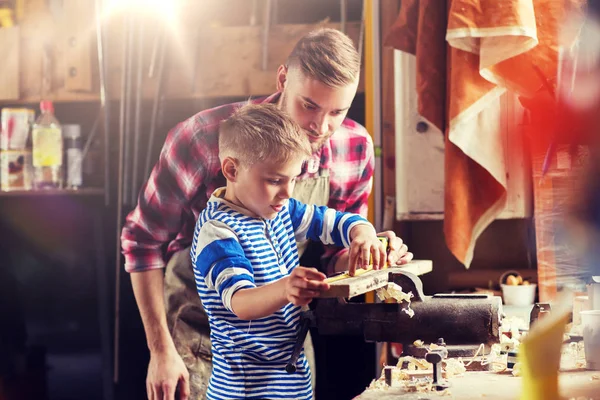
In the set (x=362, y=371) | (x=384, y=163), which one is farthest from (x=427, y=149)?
(x=362, y=371)

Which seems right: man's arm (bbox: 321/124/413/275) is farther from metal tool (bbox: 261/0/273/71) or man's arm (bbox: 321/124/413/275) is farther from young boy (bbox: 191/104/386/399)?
metal tool (bbox: 261/0/273/71)

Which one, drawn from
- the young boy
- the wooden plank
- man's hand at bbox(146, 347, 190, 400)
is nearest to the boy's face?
the young boy

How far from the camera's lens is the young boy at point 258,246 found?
1.60 meters

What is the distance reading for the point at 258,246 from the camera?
1633mm

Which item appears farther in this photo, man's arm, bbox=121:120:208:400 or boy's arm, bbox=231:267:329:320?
man's arm, bbox=121:120:208:400

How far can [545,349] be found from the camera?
36.3 inches

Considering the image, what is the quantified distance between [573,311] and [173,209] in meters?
1.00

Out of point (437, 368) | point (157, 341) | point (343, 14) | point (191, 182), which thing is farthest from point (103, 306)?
point (437, 368)

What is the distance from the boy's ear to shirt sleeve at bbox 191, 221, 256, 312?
552 mm

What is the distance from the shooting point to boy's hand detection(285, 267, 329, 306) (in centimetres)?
129

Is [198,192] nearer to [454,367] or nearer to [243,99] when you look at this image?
[243,99]

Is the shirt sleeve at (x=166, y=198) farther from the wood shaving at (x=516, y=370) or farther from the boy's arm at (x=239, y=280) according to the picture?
the wood shaving at (x=516, y=370)

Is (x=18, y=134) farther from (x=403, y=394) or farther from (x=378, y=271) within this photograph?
(x=403, y=394)

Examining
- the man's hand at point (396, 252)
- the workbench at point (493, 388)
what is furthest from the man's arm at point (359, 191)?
the workbench at point (493, 388)
